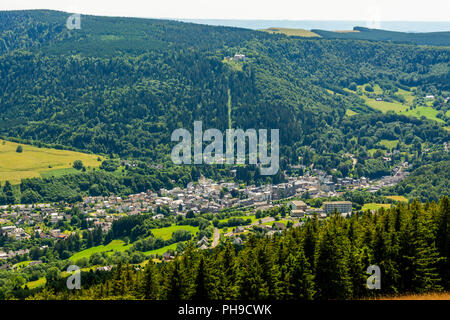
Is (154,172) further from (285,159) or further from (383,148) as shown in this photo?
(383,148)

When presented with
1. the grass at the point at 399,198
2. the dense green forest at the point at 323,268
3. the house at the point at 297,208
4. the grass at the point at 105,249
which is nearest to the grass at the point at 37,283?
the grass at the point at 105,249

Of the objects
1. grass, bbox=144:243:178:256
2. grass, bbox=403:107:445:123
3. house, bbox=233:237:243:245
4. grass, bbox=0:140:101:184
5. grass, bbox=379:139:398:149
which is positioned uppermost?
grass, bbox=403:107:445:123

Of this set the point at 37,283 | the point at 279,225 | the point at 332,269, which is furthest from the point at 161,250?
the point at 332,269

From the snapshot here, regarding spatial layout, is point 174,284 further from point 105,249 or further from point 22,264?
point 105,249

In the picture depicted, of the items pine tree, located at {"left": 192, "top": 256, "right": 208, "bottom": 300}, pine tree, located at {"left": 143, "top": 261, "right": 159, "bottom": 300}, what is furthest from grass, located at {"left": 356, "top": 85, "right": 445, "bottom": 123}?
pine tree, located at {"left": 192, "top": 256, "right": 208, "bottom": 300}

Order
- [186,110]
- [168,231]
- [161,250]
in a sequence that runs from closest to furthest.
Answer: [161,250] < [168,231] < [186,110]

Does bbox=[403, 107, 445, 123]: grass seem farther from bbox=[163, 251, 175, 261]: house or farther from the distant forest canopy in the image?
bbox=[163, 251, 175, 261]: house

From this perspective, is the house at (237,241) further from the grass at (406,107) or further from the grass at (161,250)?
the grass at (406,107)
